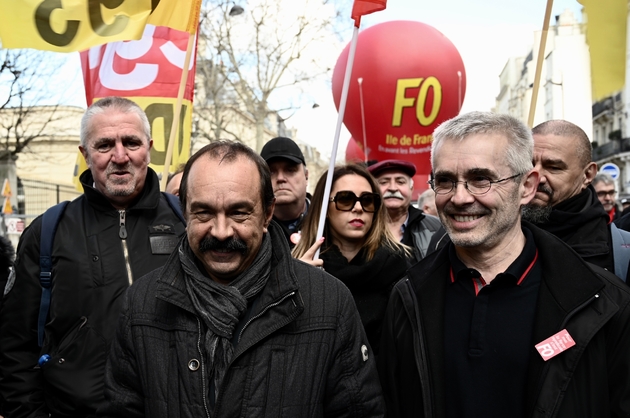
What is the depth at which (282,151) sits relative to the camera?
4.40 meters

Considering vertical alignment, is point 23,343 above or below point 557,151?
below

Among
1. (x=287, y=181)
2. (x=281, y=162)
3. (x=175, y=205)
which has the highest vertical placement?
(x=281, y=162)

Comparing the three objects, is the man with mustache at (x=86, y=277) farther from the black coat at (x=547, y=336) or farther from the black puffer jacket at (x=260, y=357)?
the black coat at (x=547, y=336)

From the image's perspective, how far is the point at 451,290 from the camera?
249 cm

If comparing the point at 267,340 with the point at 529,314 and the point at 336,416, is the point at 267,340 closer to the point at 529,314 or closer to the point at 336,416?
the point at 336,416

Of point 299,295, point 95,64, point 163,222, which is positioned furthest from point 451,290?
point 95,64

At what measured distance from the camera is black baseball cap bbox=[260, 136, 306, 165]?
14.3 feet

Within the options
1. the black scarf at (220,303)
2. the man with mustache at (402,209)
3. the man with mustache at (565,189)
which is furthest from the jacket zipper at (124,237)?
the man with mustache at (402,209)

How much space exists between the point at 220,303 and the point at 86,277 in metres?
1.09

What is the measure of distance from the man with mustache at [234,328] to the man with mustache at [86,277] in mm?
642

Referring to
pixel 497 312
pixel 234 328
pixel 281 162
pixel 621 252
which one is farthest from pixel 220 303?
pixel 281 162

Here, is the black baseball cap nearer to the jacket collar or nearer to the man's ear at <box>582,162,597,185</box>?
the jacket collar

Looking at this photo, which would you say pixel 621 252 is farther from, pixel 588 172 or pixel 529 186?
pixel 529 186

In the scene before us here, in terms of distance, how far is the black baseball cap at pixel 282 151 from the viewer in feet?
14.3
